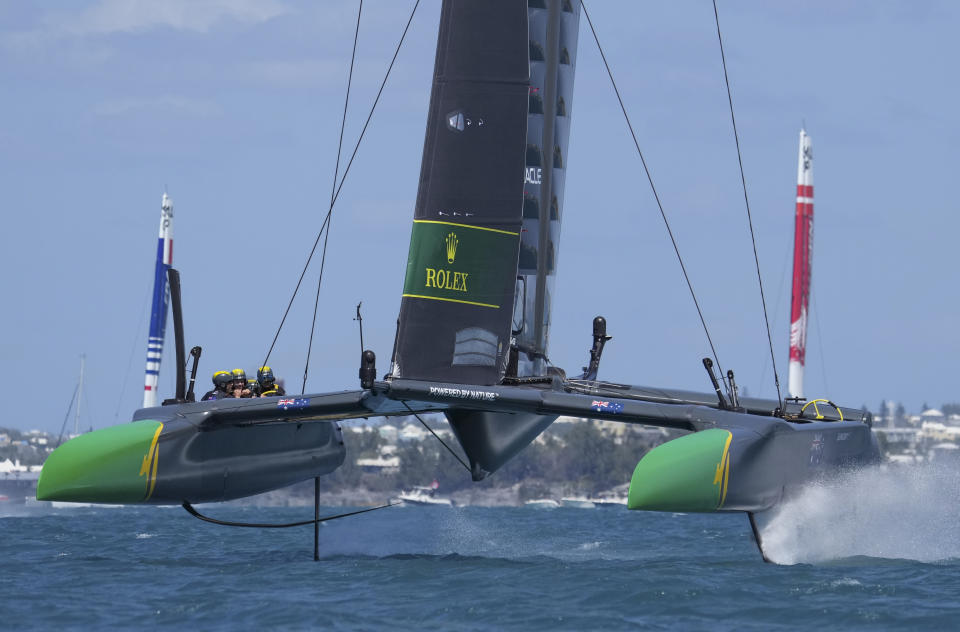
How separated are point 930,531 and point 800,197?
71.0 feet

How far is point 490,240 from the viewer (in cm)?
1177

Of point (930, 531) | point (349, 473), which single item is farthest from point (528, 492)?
point (930, 531)

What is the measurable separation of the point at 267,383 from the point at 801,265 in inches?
842

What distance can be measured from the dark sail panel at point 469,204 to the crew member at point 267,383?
1496 mm

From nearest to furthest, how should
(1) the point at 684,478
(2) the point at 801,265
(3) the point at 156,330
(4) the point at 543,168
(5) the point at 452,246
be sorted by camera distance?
(1) the point at 684,478
(5) the point at 452,246
(4) the point at 543,168
(2) the point at 801,265
(3) the point at 156,330

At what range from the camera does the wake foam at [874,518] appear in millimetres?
11539

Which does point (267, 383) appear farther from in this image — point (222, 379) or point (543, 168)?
point (543, 168)

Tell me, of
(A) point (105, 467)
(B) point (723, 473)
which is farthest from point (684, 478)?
(A) point (105, 467)

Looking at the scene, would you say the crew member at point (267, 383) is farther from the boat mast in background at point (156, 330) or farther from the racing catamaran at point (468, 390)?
the boat mast in background at point (156, 330)

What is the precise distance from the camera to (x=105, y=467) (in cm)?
1148

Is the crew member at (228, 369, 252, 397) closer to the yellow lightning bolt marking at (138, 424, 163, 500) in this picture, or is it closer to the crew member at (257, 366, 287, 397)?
the crew member at (257, 366, 287, 397)

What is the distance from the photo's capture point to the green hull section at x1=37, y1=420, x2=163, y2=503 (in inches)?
452

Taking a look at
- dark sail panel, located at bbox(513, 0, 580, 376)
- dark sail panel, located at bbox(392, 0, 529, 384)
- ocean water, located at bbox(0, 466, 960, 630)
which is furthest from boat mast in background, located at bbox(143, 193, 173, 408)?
dark sail panel, located at bbox(392, 0, 529, 384)

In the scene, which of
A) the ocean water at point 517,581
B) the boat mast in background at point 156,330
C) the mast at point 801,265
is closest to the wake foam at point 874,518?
the ocean water at point 517,581
